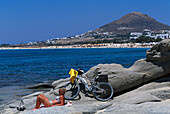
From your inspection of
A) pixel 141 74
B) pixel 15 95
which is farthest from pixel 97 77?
pixel 15 95

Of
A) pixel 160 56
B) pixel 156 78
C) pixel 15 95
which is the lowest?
pixel 15 95

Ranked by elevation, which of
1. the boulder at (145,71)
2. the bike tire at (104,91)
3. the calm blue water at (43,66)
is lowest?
the calm blue water at (43,66)

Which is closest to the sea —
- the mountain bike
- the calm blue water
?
the calm blue water

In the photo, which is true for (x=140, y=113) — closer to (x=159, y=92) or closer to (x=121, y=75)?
(x=159, y=92)

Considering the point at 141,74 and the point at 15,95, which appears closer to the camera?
the point at 141,74

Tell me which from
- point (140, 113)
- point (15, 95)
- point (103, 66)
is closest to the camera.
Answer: point (140, 113)

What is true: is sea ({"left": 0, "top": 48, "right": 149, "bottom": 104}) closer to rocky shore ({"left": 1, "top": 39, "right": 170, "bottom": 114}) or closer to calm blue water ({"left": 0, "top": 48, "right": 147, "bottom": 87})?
calm blue water ({"left": 0, "top": 48, "right": 147, "bottom": 87})

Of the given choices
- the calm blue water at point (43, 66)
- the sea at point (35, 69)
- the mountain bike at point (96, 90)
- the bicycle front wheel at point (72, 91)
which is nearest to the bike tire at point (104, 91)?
the mountain bike at point (96, 90)

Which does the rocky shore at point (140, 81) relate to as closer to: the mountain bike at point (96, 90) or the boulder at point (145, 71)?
the boulder at point (145, 71)

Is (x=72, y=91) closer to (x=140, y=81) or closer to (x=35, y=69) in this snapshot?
(x=140, y=81)

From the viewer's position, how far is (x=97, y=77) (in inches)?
501

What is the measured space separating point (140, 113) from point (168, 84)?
4241 millimetres

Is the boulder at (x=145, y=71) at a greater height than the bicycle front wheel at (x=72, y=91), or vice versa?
the boulder at (x=145, y=71)

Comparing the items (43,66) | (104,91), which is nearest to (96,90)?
(104,91)
